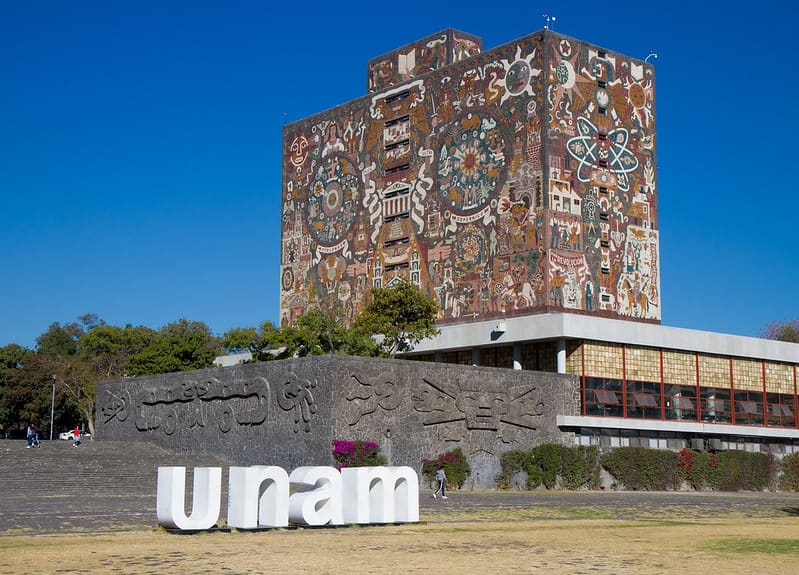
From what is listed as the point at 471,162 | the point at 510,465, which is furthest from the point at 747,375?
the point at 471,162

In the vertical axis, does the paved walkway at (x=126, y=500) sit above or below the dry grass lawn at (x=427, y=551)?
above

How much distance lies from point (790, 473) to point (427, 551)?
37032 mm

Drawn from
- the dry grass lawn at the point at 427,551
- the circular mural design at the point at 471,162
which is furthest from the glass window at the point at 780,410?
the dry grass lawn at the point at 427,551

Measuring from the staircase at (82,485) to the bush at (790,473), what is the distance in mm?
25285

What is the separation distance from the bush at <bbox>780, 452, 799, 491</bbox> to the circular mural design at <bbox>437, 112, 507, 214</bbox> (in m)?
18.3

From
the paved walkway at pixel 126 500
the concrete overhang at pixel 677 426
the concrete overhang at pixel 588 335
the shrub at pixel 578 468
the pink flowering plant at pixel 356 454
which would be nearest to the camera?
the paved walkway at pixel 126 500

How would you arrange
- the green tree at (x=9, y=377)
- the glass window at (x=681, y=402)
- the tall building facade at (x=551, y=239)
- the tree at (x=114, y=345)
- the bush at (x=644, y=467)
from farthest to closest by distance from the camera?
1. the green tree at (x=9, y=377)
2. the tree at (x=114, y=345)
3. the glass window at (x=681, y=402)
4. the tall building facade at (x=551, y=239)
5. the bush at (x=644, y=467)

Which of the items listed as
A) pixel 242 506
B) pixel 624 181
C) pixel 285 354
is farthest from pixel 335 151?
pixel 242 506

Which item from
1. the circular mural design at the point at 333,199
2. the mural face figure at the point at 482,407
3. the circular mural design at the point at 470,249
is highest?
the circular mural design at the point at 333,199

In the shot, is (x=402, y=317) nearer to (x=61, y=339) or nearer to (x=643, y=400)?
(x=643, y=400)

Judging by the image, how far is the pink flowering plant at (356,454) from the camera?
3725cm

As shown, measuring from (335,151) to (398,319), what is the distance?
42.6 ft

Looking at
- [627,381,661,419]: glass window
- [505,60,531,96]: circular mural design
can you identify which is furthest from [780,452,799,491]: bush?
[505,60,531,96]: circular mural design

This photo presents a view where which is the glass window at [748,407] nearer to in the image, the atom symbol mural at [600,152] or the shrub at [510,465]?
the atom symbol mural at [600,152]
